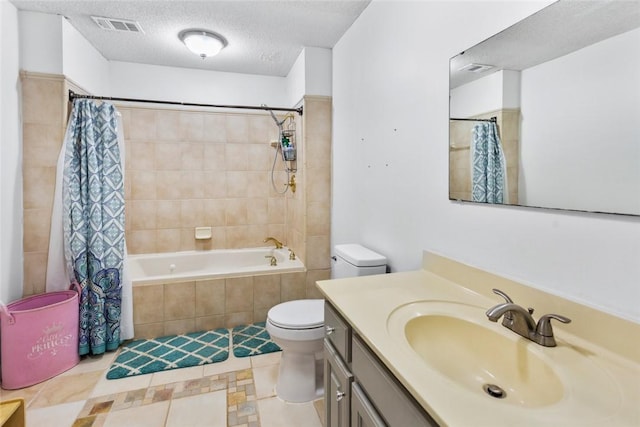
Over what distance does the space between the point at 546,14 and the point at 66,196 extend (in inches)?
114

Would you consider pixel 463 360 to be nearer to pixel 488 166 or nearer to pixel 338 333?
pixel 338 333

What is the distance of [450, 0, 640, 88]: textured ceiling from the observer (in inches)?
34.8

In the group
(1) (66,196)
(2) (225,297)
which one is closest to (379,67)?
(2) (225,297)

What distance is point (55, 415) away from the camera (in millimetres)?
1785

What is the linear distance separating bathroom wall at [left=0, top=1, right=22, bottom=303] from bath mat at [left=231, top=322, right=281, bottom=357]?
1.55m

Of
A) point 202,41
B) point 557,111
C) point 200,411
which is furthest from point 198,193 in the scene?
point 557,111

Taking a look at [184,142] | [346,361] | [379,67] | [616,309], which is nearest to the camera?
[616,309]

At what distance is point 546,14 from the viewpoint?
105 cm

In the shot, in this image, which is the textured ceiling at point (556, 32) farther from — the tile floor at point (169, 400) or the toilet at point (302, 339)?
the tile floor at point (169, 400)

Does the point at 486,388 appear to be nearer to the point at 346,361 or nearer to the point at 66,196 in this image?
the point at 346,361

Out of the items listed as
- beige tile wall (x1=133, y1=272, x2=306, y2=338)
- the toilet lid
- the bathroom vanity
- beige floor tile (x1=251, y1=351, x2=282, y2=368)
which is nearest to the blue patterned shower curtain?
beige tile wall (x1=133, y1=272, x2=306, y2=338)

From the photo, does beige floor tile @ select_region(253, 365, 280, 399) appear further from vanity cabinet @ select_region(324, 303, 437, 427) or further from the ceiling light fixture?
the ceiling light fixture

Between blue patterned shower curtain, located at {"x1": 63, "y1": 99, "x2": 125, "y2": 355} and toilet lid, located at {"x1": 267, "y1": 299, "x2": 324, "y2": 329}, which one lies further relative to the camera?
blue patterned shower curtain, located at {"x1": 63, "y1": 99, "x2": 125, "y2": 355}

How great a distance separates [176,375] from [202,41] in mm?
2486
